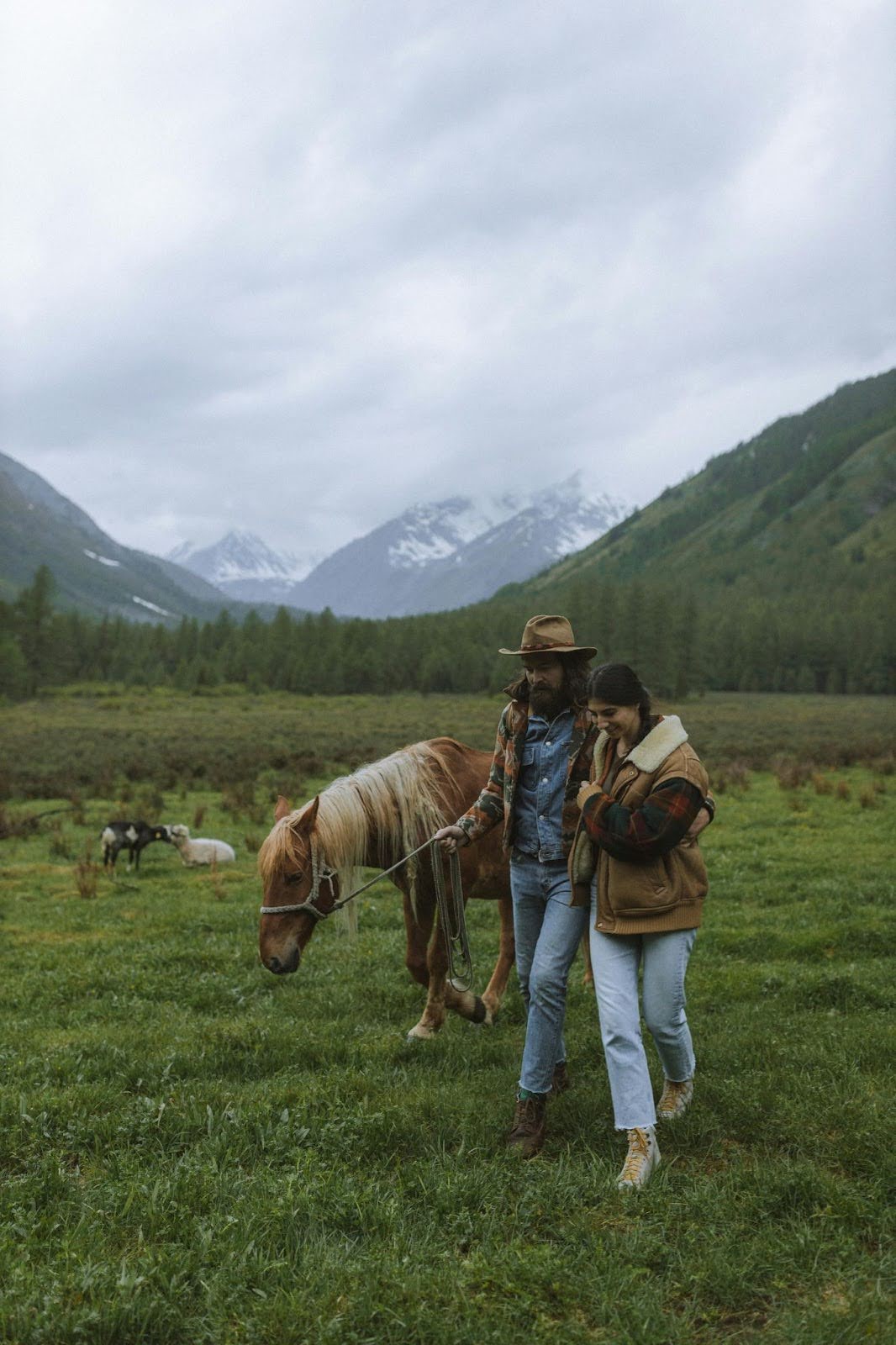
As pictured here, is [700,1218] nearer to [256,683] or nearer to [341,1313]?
[341,1313]

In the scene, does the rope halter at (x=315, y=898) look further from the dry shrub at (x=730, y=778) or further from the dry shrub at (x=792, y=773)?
the dry shrub at (x=792, y=773)

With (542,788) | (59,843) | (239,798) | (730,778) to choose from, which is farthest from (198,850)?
(730,778)

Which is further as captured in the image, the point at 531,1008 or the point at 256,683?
the point at 256,683

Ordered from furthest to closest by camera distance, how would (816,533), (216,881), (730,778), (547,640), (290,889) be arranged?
1. (816,533)
2. (730,778)
3. (216,881)
4. (290,889)
5. (547,640)

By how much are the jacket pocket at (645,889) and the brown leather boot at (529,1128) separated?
1223 mm

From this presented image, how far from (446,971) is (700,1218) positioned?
8.84 ft

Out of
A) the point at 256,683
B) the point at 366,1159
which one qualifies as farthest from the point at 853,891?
the point at 256,683

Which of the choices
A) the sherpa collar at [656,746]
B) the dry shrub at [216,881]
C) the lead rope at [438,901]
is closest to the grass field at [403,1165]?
the lead rope at [438,901]

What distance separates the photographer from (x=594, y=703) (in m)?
4.46

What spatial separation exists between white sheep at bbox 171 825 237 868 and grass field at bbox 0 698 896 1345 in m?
5.14

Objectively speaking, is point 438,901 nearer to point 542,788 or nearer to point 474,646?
point 542,788

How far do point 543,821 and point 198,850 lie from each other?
10.2 m

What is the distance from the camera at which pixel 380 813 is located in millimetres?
6273

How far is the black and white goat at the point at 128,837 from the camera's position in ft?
44.3
